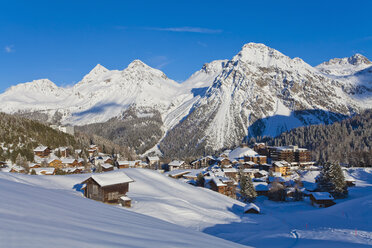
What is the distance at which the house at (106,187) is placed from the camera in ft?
115

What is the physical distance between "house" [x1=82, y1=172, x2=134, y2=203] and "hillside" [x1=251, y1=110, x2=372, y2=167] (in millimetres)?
109464

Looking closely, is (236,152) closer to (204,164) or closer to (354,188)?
(204,164)

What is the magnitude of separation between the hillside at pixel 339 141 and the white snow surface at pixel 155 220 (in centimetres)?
3886

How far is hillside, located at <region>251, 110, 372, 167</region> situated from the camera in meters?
119

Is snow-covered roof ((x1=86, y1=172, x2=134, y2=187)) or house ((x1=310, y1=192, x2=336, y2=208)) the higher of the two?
snow-covered roof ((x1=86, y1=172, x2=134, y2=187))

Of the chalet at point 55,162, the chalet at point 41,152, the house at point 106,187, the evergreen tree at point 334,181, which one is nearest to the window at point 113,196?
the house at point 106,187

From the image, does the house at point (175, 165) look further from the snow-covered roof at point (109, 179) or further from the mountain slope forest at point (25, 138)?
the snow-covered roof at point (109, 179)

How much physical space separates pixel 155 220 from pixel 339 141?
163667 mm

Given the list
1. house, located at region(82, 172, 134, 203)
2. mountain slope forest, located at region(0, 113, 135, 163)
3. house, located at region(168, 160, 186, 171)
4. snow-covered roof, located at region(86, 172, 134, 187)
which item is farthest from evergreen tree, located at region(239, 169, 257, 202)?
mountain slope forest, located at region(0, 113, 135, 163)

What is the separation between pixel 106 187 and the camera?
1389 inches

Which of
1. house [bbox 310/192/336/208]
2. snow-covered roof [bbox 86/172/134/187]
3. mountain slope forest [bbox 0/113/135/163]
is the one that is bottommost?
house [bbox 310/192/336/208]

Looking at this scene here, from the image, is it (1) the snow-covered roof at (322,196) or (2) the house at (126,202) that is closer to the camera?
(2) the house at (126,202)

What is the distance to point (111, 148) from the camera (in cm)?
12962

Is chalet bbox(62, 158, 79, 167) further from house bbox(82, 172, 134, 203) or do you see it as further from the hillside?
the hillside
